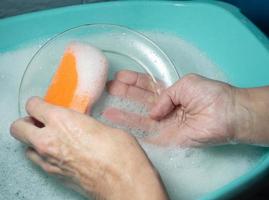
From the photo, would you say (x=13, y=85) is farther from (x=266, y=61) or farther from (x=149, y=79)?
(x=266, y=61)

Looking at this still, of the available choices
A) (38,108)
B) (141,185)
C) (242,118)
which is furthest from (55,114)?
(242,118)

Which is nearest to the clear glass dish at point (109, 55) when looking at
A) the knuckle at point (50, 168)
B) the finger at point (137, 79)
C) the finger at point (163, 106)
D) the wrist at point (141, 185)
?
the finger at point (137, 79)

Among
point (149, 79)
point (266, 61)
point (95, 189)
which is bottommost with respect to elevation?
point (95, 189)

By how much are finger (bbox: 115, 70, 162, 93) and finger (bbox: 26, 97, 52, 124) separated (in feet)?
0.98

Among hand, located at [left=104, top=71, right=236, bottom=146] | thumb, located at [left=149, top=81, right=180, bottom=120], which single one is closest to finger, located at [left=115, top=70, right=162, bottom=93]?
hand, located at [left=104, top=71, right=236, bottom=146]

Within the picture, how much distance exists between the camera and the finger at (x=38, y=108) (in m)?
0.68

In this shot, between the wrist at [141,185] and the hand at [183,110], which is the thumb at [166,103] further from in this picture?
the wrist at [141,185]

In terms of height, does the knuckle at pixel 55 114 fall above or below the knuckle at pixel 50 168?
above

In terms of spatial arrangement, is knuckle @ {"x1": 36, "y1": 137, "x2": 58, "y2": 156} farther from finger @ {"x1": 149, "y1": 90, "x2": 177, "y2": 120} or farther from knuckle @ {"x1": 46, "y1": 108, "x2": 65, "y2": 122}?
finger @ {"x1": 149, "y1": 90, "x2": 177, "y2": 120}

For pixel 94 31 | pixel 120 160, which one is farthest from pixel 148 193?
pixel 94 31

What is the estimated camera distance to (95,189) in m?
0.67

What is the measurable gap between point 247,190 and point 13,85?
61cm

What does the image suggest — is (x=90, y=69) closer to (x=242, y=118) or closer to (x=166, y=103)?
(x=166, y=103)

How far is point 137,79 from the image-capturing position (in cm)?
96
